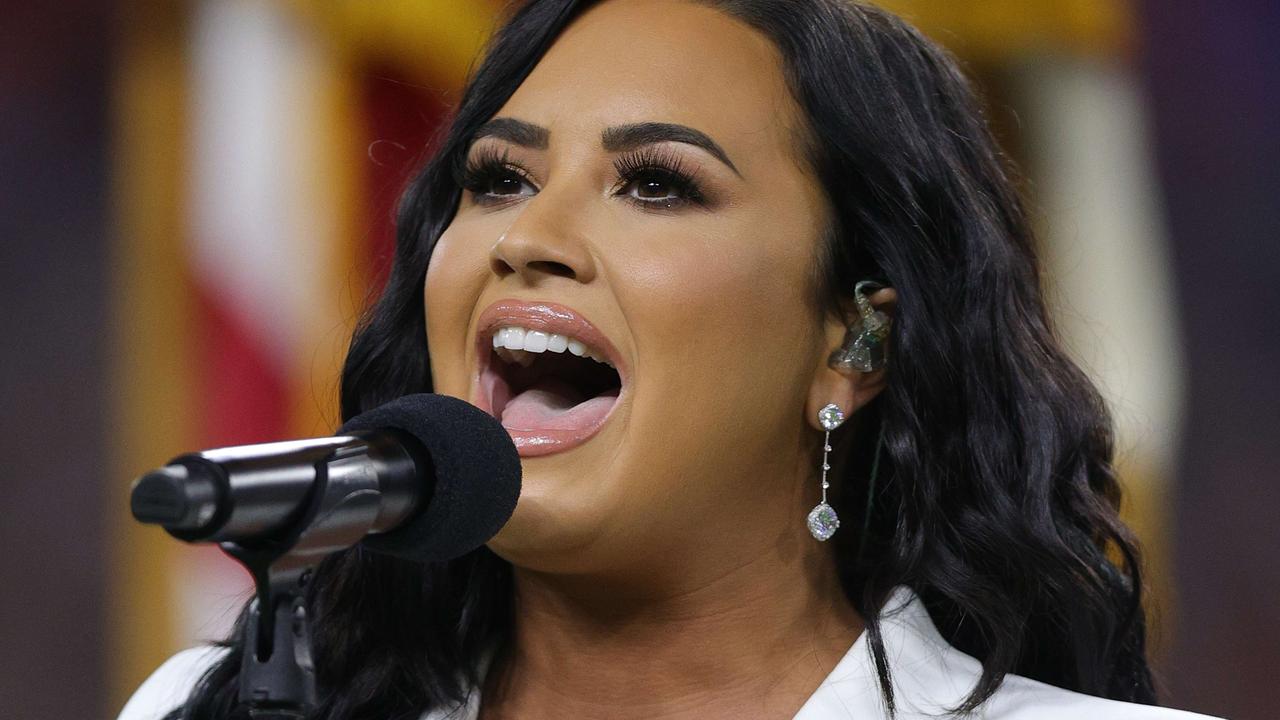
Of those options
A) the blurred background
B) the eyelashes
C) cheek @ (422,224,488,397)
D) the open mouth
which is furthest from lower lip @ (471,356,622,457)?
the blurred background

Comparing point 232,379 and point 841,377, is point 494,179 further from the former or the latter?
point 232,379

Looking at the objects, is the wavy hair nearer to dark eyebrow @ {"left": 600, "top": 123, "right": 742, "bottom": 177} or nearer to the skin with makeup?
the skin with makeup

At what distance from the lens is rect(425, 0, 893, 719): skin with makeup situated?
168 cm

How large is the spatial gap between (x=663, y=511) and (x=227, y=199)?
168 centimetres

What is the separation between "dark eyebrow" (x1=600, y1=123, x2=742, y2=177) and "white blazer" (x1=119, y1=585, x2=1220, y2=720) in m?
0.57

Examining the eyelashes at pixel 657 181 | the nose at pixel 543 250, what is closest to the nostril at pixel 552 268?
the nose at pixel 543 250

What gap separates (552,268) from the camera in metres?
1.71

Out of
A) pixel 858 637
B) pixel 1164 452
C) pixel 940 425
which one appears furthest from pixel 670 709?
pixel 1164 452

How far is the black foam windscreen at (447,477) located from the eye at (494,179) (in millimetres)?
672

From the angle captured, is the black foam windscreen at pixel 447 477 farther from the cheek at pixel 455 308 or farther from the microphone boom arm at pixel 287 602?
the cheek at pixel 455 308

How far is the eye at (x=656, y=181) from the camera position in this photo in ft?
5.73

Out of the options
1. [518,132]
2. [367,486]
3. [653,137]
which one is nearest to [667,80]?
[653,137]

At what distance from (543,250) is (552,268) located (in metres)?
0.04

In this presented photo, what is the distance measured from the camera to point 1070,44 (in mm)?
3533
